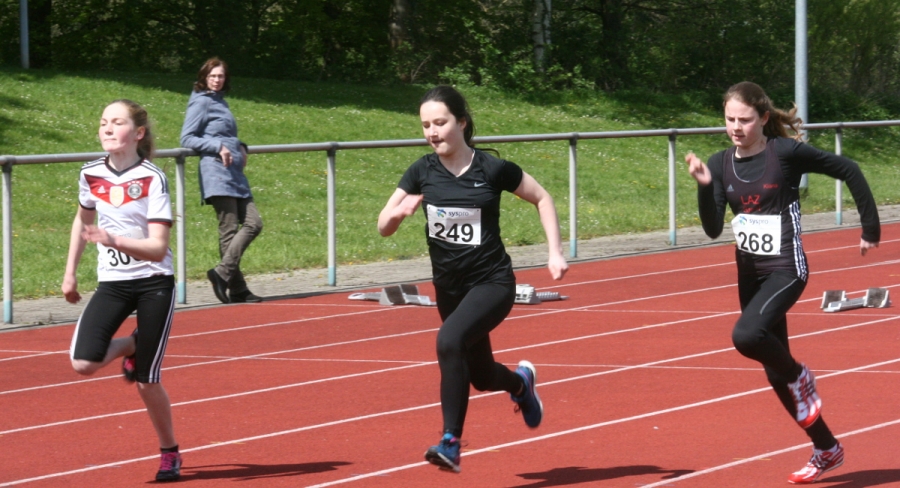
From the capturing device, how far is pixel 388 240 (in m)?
16.7

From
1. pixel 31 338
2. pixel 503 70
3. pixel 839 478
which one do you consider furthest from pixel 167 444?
pixel 503 70

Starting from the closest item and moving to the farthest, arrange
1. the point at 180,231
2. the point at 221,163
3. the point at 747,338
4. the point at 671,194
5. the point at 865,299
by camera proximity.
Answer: the point at 747,338
the point at 865,299
the point at 221,163
the point at 180,231
the point at 671,194

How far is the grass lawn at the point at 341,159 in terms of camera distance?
16.3 meters

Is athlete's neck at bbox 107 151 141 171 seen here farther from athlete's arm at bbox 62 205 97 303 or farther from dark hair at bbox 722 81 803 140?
dark hair at bbox 722 81 803 140

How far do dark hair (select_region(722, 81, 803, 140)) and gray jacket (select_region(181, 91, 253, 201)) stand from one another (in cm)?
622

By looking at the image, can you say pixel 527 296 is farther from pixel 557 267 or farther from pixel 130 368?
pixel 130 368

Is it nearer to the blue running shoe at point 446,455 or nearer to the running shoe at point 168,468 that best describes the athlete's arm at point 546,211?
the blue running shoe at point 446,455

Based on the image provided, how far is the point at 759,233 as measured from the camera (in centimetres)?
597

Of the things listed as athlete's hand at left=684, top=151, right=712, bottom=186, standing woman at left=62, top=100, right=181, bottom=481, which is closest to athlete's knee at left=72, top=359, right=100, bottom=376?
standing woman at left=62, top=100, right=181, bottom=481

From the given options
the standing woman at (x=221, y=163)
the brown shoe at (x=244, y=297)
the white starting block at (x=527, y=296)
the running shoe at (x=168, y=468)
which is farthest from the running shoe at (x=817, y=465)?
the brown shoe at (x=244, y=297)

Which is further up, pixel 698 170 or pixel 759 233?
pixel 698 170

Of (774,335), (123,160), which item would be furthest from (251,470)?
(774,335)

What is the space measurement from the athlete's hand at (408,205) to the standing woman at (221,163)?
5.67m

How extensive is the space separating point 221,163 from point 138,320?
5701mm
